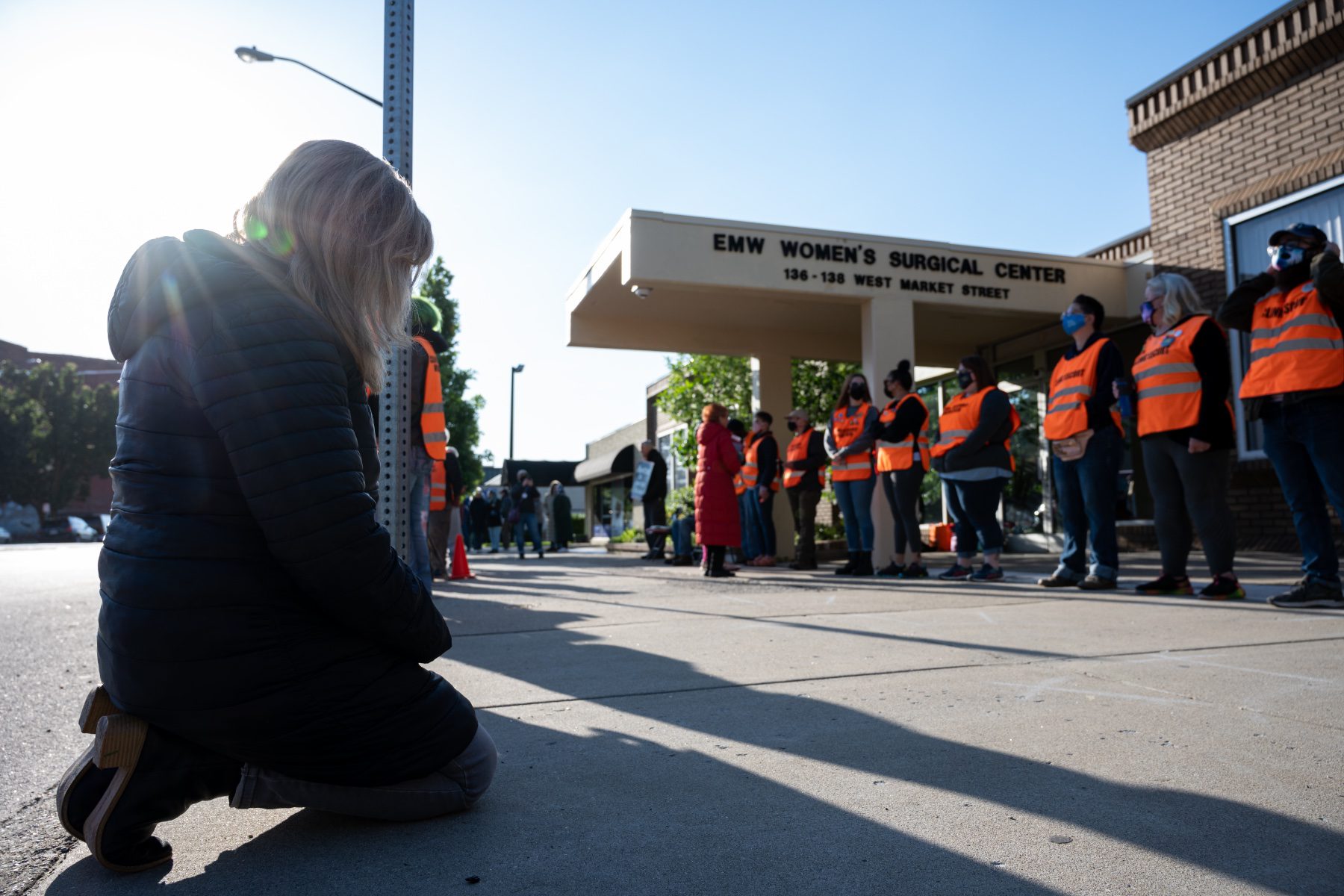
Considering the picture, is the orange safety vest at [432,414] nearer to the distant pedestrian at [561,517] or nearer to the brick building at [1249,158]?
the brick building at [1249,158]

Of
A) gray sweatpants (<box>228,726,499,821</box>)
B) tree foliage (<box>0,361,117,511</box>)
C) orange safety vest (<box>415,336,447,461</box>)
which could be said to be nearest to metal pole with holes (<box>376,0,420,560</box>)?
orange safety vest (<box>415,336,447,461</box>)

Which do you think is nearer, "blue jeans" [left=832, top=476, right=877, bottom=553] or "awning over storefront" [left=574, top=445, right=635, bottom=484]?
"blue jeans" [left=832, top=476, right=877, bottom=553]

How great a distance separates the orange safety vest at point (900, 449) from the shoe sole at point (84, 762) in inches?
296

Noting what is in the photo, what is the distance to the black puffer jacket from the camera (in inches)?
69.0

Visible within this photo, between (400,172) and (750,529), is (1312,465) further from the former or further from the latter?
(750,529)

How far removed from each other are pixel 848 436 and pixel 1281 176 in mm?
5294

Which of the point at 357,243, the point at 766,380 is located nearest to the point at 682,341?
the point at 766,380

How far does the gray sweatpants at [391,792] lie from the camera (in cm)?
189

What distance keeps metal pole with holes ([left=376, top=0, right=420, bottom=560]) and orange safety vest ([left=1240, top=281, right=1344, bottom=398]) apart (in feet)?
14.8

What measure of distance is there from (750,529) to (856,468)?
3150mm

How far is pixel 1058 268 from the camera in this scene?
11641 mm

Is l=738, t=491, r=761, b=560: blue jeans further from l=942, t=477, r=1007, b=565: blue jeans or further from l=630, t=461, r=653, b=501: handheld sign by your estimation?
l=942, t=477, r=1007, b=565: blue jeans

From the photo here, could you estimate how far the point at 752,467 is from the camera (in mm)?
11500

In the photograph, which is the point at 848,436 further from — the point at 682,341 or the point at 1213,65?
the point at 1213,65
